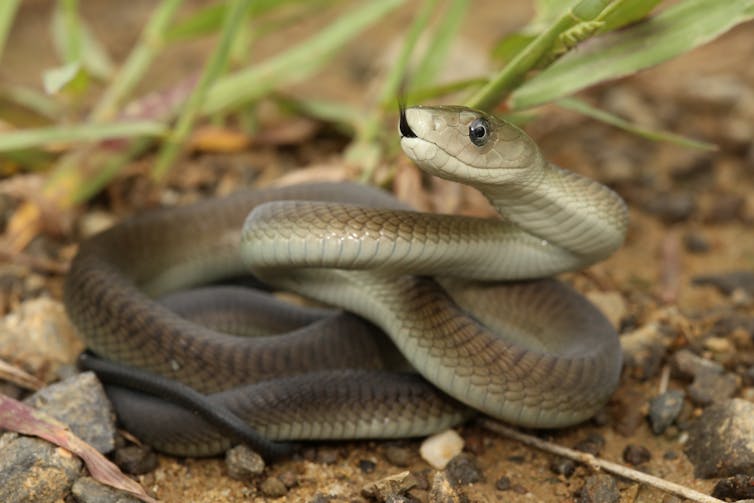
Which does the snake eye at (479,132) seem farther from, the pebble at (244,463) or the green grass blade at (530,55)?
the pebble at (244,463)

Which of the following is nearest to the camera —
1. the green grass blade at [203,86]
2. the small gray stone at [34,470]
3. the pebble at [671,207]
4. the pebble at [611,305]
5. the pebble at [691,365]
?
the small gray stone at [34,470]

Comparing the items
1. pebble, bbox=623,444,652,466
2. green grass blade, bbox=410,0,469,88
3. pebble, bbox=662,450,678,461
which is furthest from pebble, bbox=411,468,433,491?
green grass blade, bbox=410,0,469,88

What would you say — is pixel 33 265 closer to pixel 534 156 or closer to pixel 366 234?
pixel 366 234

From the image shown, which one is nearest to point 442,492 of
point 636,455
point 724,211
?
point 636,455

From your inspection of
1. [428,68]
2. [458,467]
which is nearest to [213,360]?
[458,467]

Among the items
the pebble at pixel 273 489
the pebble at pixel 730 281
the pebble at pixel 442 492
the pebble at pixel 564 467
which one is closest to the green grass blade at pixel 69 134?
the pebble at pixel 273 489
